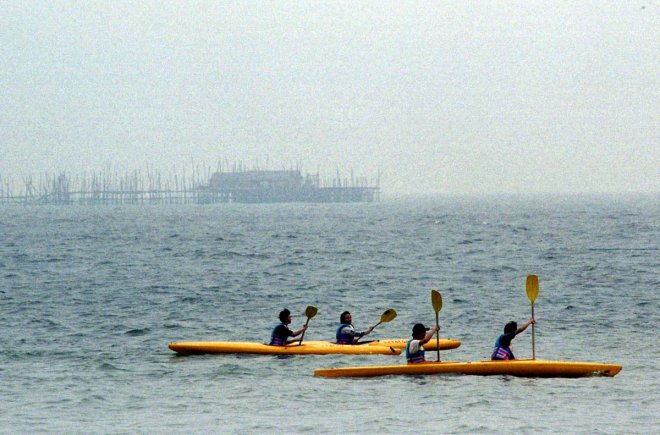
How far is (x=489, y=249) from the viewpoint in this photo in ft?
224

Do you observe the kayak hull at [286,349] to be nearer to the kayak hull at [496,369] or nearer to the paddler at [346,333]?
the paddler at [346,333]

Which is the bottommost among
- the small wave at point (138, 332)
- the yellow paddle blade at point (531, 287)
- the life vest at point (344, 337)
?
the small wave at point (138, 332)

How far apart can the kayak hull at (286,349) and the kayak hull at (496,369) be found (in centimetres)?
260

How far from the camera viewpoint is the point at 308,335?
28.7m

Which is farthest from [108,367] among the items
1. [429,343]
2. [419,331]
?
[429,343]

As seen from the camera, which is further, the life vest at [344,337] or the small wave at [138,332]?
the small wave at [138,332]

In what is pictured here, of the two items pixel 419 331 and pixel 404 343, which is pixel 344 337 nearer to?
pixel 404 343

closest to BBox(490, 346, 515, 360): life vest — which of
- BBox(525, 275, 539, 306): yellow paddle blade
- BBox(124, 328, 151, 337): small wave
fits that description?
BBox(525, 275, 539, 306): yellow paddle blade

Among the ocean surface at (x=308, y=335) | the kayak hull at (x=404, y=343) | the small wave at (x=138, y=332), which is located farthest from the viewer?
the small wave at (x=138, y=332)

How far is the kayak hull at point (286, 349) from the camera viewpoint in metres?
24.2

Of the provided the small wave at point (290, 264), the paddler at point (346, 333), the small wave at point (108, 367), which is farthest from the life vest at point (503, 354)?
the small wave at point (290, 264)

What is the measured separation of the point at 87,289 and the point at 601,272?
23.4 metres

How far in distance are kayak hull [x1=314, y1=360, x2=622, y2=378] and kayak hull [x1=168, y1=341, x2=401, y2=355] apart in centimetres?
260

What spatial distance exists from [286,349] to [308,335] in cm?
440
